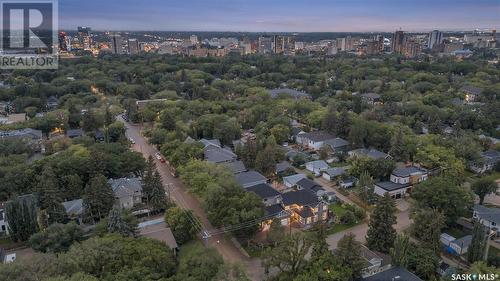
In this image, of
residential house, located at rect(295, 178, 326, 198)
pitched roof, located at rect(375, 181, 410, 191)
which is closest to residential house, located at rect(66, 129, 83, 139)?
residential house, located at rect(295, 178, 326, 198)

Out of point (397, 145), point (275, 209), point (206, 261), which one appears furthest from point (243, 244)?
point (397, 145)

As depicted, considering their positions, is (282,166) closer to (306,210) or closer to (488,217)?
(306,210)

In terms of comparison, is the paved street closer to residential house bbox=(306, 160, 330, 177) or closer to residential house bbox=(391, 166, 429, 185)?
residential house bbox=(306, 160, 330, 177)

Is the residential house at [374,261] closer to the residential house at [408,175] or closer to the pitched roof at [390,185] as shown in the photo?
the pitched roof at [390,185]

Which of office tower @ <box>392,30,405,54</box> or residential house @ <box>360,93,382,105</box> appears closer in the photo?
residential house @ <box>360,93,382,105</box>

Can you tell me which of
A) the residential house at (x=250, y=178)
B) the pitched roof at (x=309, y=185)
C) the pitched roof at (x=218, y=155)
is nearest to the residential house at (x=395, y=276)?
the pitched roof at (x=309, y=185)
